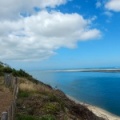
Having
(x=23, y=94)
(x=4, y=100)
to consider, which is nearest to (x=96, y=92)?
(x=23, y=94)

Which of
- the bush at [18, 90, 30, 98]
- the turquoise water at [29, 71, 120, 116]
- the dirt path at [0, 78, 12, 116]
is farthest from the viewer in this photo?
the turquoise water at [29, 71, 120, 116]

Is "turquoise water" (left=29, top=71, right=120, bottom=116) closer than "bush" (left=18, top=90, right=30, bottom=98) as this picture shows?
No

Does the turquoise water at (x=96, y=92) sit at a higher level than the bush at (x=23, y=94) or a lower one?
lower

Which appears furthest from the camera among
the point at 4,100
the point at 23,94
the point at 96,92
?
the point at 96,92

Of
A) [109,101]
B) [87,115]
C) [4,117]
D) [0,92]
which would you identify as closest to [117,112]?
[109,101]

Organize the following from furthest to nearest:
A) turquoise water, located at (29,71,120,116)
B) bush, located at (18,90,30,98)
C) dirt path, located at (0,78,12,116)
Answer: turquoise water, located at (29,71,120,116) < bush, located at (18,90,30,98) < dirt path, located at (0,78,12,116)

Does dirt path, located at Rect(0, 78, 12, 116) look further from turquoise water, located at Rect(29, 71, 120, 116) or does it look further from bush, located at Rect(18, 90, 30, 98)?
turquoise water, located at Rect(29, 71, 120, 116)

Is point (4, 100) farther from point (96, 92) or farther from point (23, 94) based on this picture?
point (96, 92)

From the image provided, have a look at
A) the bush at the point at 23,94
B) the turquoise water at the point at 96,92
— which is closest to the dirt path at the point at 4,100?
the bush at the point at 23,94

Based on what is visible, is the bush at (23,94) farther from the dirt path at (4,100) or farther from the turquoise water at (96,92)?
the turquoise water at (96,92)

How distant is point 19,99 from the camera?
1844cm

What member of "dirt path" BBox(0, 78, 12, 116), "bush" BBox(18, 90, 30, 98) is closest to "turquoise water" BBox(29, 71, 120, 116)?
"bush" BBox(18, 90, 30, 98)

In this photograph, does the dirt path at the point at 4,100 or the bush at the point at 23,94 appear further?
the bush at the point at 23,94

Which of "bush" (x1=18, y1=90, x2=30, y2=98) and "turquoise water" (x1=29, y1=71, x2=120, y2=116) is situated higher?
"bush" (x1=18, y1=90, x2=30, y2=98)
